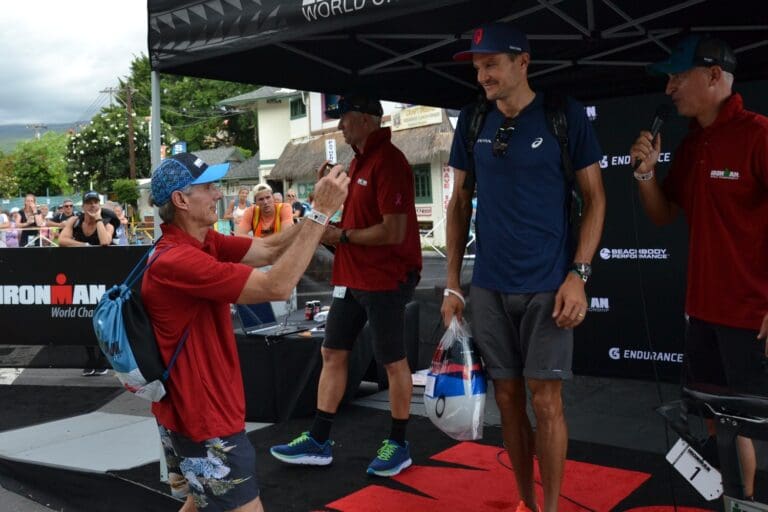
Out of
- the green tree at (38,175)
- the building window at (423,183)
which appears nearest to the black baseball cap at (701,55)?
the building window at (423,183)

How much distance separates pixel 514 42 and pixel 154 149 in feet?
7.20

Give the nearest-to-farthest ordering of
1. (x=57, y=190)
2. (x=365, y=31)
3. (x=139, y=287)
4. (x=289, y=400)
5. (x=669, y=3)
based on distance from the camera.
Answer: (x=139, y=287), (x=669, y=3), (x=365, y=31), (x=289, y=400), (x=57, y=190)

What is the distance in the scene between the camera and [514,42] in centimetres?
285

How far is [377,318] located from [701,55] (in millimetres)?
2041

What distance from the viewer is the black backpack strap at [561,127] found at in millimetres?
2822

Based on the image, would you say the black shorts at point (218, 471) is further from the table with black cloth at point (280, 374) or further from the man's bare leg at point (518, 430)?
the table with black cloth at point (280, 374)

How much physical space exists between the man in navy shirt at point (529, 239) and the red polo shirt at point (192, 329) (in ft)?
3.52

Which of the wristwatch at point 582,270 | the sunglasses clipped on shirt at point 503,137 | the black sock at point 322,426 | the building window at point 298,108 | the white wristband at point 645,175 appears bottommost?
the black sock at point 322,426

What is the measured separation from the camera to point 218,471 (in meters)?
2.49

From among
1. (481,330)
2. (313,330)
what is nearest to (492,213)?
(481,330)

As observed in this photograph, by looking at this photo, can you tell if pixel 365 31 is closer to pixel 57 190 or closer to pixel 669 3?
pixel 669 3

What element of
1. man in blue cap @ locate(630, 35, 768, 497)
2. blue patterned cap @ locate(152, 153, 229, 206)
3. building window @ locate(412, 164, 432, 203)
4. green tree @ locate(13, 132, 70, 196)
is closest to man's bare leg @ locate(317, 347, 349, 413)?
blue patterned cap @ locate(152, 153, 229, 206)

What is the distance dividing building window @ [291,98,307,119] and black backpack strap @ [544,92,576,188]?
33.8 m

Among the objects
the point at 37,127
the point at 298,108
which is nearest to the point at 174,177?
the point at 298,108
